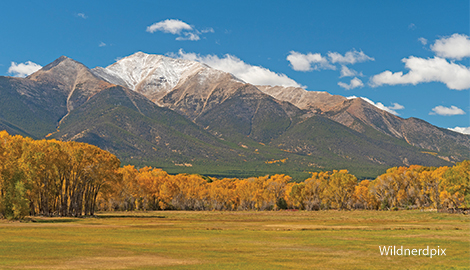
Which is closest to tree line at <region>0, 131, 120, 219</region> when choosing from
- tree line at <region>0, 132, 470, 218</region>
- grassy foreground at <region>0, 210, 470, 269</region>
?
tree line at <region>0, 132, 470, 218</region>

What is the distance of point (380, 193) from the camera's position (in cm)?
15662

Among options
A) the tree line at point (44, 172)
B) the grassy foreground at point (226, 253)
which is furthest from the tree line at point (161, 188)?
the grassy foreground at point (226, 253)

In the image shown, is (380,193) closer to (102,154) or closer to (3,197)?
(102,154)

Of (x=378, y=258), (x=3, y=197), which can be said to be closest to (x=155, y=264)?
(x=378, y=258)

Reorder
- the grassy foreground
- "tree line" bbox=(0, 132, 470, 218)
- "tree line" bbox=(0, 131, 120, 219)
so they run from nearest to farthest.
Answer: the grassy foreground < "tree line" bbox=(0, 131, 120, 219) < "tree line" bbox=(0, 132, 470, 218)

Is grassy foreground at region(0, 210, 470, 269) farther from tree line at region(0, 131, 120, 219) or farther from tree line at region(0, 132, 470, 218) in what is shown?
A: tree line at region(0, 132, 470, 218)

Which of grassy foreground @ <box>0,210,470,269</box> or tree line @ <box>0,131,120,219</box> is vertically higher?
tree line @ <box>0,131,120,219</box>

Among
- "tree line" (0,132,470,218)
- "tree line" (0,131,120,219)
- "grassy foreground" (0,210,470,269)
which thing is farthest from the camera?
"tree line" (0,132,470,218)

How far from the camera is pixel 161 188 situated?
16238cm

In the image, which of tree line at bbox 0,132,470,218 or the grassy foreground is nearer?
the grassy foreground

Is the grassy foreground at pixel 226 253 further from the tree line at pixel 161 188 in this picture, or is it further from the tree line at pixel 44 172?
the tree line at pixel 161 188

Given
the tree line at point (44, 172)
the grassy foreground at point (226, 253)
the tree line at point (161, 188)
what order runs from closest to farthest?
the grassy foreground at point (226, 253) → the tree line at point (44, 172) → the tree line at point (161, 188)

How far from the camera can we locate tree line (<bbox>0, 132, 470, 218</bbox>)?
8100cm

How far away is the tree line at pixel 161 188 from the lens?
81000 mm
